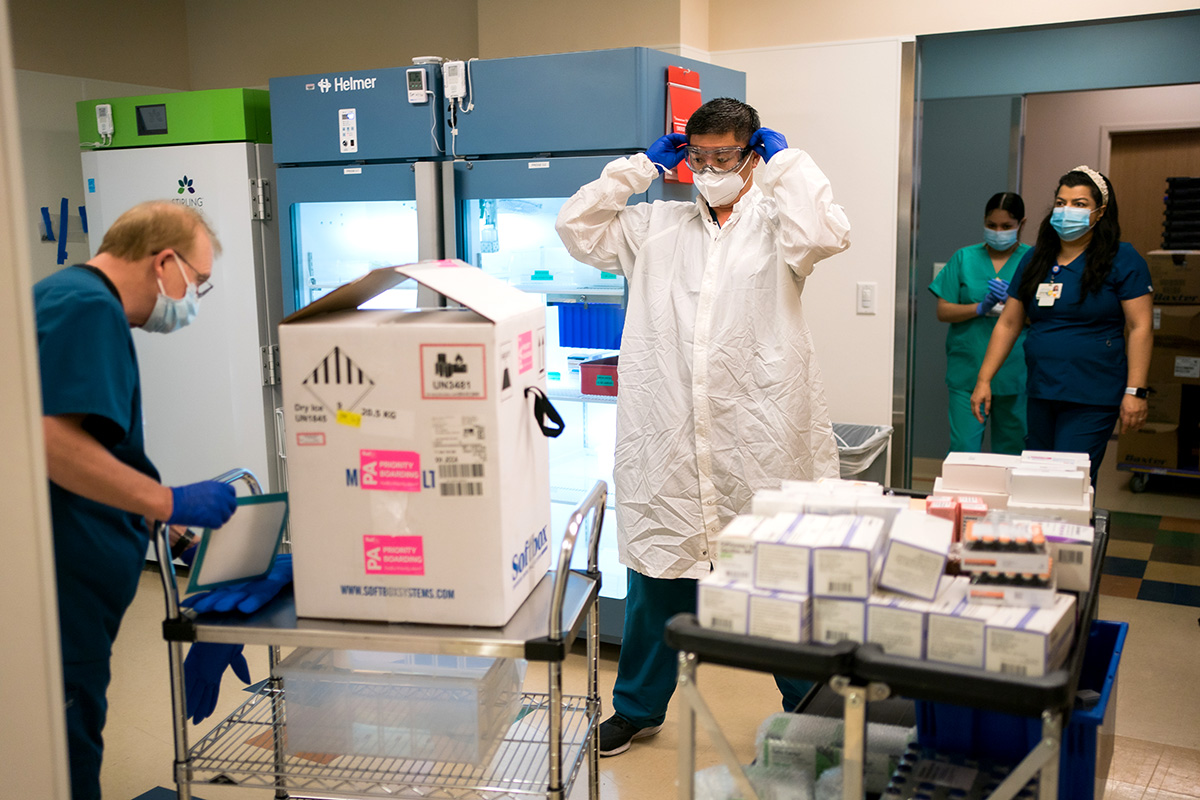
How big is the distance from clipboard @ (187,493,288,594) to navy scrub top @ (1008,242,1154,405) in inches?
111

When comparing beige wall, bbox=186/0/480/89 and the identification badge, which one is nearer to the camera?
the identification badge

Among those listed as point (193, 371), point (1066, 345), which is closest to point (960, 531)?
point (1066, 345)

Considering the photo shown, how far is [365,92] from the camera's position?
3.57 metres

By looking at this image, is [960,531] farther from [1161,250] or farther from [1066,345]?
[1161,250]

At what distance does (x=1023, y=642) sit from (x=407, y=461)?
91 cm

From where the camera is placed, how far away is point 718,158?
2.64m

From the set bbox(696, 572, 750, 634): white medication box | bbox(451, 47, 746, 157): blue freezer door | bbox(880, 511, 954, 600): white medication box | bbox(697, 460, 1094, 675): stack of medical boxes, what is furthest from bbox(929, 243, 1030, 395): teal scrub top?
bbox(696, 572, 750, 634): white medication box

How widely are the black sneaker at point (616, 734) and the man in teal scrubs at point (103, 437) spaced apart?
1422 mm

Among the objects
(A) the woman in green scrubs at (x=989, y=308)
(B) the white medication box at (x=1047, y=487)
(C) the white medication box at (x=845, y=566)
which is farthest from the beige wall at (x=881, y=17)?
(C) the white medication box at (x=845, y=566)

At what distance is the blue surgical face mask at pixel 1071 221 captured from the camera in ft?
11.2

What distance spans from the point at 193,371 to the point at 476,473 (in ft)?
10.5

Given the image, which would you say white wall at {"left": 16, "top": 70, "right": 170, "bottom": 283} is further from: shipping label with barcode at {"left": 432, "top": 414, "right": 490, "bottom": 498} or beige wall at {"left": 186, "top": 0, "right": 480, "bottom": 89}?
shipping label with barcode at {"left": 432, "top": 414, "right": 490, "bottom": 498}

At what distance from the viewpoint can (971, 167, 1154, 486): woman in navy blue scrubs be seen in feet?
11.2

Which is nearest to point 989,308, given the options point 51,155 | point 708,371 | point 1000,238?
point 1000,238
